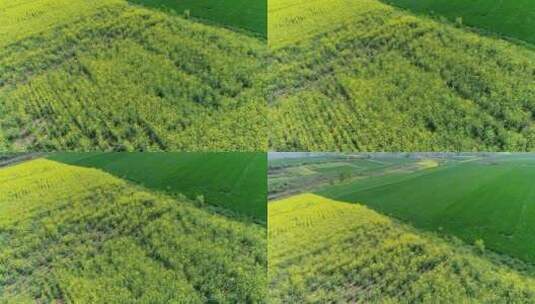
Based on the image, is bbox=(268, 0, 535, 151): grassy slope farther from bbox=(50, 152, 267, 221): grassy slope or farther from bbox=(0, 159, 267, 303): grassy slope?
bbox=(0, 159, 267, 303): grassy slope

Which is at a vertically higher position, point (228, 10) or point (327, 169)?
point (228, 10)

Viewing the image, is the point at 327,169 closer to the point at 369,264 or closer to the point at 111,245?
the point at 369,264

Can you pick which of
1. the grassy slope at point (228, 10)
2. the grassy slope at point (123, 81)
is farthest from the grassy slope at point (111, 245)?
the grassy slope at point (228, 10)

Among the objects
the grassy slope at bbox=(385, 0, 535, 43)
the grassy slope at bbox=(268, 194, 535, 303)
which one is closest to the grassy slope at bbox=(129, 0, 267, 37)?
the grassy slope at bbox=(385, 0, 535, 43)

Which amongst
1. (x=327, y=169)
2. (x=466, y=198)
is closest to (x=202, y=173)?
(x=327, y=169)

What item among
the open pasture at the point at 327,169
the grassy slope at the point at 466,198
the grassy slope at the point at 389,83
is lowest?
the grassy slope at the point at 466,198

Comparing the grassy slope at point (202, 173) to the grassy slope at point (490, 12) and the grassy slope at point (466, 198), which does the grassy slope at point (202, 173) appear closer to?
the grassy slope at point (466, 198)

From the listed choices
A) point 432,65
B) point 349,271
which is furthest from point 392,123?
point 349,271
